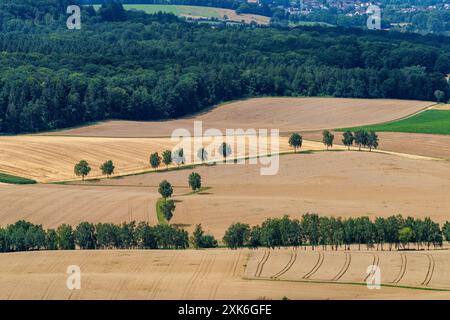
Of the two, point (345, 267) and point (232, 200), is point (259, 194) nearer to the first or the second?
point (232, 200)

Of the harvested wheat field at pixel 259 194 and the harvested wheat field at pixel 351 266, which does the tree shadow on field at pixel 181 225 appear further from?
the harvested wheat field at pixel 351 266

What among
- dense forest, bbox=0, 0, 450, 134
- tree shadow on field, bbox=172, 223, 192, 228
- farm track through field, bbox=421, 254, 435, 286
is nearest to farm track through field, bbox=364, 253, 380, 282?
farm track through field, bbox=421, 254, 435, 286

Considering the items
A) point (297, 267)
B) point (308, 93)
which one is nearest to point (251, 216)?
point (297, 267)

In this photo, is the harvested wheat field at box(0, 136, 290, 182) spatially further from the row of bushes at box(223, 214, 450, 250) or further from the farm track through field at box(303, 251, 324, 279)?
the farm track through field at box(303, 251, 324, 279)

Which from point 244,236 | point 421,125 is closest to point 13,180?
point 244,236

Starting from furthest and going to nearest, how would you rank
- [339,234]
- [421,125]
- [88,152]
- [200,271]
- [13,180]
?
[421,125] < [88,152] < [13,180] < [339,234] < [200,271]

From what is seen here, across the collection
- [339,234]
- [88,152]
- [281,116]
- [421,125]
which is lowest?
[281,116]

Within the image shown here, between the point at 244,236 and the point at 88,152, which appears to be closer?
the point at 244,236
